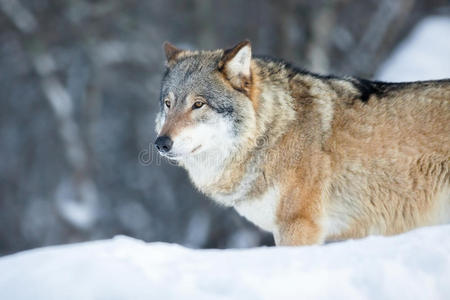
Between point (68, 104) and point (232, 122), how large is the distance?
9.09 metres

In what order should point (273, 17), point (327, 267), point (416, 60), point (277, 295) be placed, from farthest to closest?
point (273, 17) < point (416, 60) < point (327, 267) < point (277, 295)

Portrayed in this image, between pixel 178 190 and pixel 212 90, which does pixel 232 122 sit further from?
pixel 178 190

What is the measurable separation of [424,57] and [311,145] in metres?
5.40

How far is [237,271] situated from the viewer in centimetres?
271

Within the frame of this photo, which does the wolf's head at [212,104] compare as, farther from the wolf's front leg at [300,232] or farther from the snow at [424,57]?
the snow at [424,57]

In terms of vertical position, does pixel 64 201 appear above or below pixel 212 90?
below

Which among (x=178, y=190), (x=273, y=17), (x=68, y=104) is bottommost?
(x=178, y=190)

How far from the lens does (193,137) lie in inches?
163

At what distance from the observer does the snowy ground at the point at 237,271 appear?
2.57 meters

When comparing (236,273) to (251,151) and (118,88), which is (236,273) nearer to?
(251,151)

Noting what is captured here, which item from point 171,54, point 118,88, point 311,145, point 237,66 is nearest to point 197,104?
point 237,66

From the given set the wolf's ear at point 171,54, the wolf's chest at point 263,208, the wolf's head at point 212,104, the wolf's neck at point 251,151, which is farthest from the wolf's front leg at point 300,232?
the wolf's ear at point 171,54

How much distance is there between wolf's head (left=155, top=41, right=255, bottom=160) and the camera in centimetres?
418

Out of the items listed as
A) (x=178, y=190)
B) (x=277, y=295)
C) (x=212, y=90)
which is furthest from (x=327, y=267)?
(x=178, y=190)
